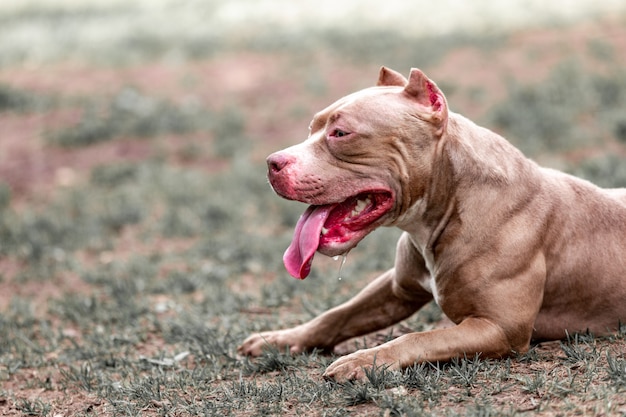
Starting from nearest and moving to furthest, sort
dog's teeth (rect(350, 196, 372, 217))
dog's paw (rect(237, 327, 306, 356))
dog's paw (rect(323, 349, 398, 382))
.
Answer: dog's paw (rect(323, 349, 398, 382)) < dog's teeth (rect(350, 196, 372, 217)) < dog's paw (rect(237, 327, 306, 356))

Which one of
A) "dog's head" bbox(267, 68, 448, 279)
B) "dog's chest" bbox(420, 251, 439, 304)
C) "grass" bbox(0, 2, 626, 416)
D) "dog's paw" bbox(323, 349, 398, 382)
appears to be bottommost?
"grass" bbox(0, 2, 626, 416)

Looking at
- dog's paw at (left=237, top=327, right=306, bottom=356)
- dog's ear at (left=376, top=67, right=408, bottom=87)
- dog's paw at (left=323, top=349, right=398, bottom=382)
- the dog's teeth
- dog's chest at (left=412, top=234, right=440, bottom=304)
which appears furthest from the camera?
dog's paw at (left=237, top=327, right=306, bottom=356)

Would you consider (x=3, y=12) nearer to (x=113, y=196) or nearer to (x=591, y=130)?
(x=113, y=196)

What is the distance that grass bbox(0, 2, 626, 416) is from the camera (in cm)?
396

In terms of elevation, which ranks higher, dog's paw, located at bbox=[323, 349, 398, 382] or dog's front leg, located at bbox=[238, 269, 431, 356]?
dog's paw, located at bbox=[323, 349, 398, 382]

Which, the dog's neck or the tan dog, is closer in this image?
the tan dog

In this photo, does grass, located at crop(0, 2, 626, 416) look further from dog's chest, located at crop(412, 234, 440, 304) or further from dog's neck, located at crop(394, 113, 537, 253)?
dog's neck, located at crop(394, 113, 537, 253)

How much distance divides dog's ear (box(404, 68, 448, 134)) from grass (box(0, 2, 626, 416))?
1.07m

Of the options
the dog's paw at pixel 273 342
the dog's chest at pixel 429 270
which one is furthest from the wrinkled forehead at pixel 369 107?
the dog's paw at pixel 273 342

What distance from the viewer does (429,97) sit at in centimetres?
408

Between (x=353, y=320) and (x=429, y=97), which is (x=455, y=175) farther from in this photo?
(x=353, y=320)

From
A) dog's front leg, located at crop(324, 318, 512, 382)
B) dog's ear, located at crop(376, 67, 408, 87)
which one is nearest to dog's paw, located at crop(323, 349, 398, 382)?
dog's front leg, located at crop(324, 318, 512, 382)

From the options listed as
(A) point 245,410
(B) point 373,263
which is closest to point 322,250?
(A) point 245,410

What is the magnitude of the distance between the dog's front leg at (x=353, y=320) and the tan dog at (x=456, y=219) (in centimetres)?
40
